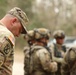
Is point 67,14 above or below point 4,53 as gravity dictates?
above

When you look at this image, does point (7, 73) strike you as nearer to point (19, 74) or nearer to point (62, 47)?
point (62, 47)

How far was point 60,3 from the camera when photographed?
44.0 metres

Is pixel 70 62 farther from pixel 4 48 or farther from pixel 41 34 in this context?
pixel 4 48

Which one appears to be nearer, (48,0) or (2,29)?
(2,29)

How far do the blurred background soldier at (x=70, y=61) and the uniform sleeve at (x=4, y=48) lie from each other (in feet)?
6.38

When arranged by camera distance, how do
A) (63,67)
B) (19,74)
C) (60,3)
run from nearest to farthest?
(63,67), (19,74), (60,3)

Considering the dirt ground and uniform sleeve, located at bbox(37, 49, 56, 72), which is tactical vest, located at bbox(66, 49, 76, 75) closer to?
uniform sleeve, located at bbox(37, 49, 56, 72)

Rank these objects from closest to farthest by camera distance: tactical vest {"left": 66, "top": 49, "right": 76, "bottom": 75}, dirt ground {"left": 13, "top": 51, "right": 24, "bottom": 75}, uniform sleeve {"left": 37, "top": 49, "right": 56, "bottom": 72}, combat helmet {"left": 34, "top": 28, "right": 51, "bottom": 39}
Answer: tactical vest {"left": 66, "top": 49, "right": 76, "bottom": 75} < uniform sleeve {"left": 37, "top": 49, "right": 56, "bottom": 72} < combat helmet {"left": 34, "top": 28, "right": 51, "bottom": 39} < dirt ground {"left": 13, "top": 51, "right": 24, "bottom": 75}

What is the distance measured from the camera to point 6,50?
3.87m

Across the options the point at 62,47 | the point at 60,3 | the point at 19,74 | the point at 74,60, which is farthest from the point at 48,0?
the point at 74,60

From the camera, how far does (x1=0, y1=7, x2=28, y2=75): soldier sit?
12.7ft

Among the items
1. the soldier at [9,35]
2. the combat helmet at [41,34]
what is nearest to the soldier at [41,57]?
the combat helmet at [41,34]

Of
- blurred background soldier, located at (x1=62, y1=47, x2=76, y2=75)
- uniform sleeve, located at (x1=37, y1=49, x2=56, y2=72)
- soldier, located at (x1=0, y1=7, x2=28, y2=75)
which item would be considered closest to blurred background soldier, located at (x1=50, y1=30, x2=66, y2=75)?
uniform sleeve, located at (x1=37, y1=49, x2=56, y2=72)

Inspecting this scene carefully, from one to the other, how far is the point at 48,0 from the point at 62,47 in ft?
121
